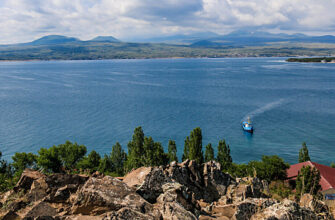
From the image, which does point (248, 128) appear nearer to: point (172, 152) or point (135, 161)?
point (172, 152)

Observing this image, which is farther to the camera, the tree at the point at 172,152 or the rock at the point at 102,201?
the tree at the point at 172,152

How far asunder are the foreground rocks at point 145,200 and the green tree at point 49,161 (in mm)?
21260

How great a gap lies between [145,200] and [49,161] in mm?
28658

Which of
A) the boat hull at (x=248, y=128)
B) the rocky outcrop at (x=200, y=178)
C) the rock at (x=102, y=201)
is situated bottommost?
the boat hull at (x=248, y=128)

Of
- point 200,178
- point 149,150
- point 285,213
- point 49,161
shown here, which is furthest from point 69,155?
point 285,213

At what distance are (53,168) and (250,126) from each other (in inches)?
1995

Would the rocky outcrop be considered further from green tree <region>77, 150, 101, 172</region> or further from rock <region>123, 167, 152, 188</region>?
green tree <region>77, 150, 101, 172</region>

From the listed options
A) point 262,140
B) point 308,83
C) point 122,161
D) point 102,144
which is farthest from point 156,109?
point 308,83

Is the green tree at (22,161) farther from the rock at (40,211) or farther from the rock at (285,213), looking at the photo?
the rock at (285,213)

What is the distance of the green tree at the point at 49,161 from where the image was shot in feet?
116

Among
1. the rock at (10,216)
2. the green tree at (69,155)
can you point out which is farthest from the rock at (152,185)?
the green tree at (69,155)

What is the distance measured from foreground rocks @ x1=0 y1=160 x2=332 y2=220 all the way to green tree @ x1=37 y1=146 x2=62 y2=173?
2126 centimetres

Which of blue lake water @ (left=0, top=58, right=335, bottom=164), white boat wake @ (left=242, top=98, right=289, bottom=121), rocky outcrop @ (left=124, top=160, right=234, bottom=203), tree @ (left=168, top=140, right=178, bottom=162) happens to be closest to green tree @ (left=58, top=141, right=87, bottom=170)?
tree @ (left=168, top=140, right=178, bottom=162)

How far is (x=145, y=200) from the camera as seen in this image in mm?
11422
